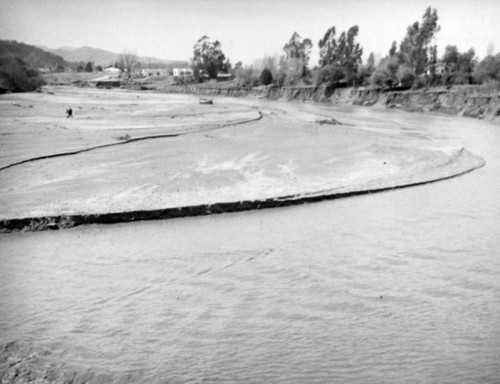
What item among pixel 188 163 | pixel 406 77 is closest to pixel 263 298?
pixel 188 163

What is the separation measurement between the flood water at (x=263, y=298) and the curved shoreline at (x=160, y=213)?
0.30m

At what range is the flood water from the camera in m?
5.22

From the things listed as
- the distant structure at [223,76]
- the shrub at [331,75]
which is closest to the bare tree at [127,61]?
the distant structure at [223,76]

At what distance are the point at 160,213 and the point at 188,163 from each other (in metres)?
5.24

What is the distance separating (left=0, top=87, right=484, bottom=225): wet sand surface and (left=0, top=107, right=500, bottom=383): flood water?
5.63 ft

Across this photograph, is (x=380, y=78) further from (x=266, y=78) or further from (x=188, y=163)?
(x=188, y=163)

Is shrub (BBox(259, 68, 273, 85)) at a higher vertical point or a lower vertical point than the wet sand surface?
higher

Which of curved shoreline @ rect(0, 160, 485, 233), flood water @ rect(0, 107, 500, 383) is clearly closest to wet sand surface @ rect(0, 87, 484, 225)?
curved shoreline @ rect(0, 160, 485, 233)

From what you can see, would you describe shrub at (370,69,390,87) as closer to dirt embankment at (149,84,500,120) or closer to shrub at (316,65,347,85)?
dirt embankment at (149,84,500,120)

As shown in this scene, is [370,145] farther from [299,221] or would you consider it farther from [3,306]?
[3,306]

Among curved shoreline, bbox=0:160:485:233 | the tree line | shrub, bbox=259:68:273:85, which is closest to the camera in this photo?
curved shoreline, bbox=0:160:485:233

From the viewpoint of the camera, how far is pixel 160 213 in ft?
34.7

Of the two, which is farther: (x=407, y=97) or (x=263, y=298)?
(x=407, y=97)

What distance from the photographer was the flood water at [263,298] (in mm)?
5219
